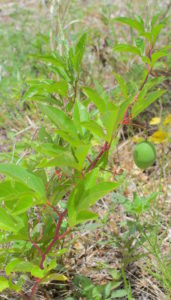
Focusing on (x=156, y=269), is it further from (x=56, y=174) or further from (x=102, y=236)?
(x=56, y=174)

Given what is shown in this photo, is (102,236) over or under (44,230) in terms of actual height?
under

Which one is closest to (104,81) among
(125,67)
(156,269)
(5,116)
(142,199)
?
(125,67)

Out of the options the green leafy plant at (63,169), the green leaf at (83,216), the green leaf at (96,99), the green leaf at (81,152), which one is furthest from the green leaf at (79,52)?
the green leaf at (83,216)

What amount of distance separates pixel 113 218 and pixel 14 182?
80 centimetres

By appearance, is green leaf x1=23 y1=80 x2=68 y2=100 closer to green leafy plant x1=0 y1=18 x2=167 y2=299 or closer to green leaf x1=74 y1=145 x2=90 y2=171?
green leafy plant x1=0 y1=18 x2=167 y2=299

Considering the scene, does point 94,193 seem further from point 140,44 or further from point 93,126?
point 140,44

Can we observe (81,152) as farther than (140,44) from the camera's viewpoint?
No

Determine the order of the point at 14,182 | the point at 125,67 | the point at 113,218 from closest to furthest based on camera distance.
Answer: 1. the point at 14,182
2. the point at 113,218
3. the point at 125,67

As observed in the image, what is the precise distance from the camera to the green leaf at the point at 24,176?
0.87 metres

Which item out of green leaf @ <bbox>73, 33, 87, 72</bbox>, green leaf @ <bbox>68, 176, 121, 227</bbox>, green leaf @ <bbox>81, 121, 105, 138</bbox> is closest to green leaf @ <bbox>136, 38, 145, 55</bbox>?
green leaf @ <bbox>73, 33, 87, 72</bbox>

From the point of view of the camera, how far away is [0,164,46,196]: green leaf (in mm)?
872

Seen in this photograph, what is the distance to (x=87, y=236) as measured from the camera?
5.18 ft

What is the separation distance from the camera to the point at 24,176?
0.92 metres

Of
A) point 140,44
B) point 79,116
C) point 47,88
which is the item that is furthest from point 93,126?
point 140,44
